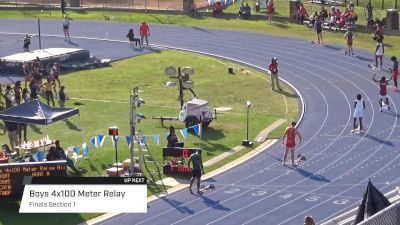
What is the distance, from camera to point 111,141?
110ft

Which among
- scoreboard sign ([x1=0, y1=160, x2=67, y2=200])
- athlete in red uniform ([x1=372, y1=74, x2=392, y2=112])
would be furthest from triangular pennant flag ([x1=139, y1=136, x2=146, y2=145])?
athlete in red uniform ([x1=372, y1=74, x2=392, y2=112])

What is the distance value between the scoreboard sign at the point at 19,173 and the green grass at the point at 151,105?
628 mm

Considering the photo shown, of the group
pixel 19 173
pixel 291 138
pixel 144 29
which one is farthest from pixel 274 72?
pixel 19 173

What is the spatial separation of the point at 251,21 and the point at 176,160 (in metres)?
29.9

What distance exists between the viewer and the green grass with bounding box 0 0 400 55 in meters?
52.4

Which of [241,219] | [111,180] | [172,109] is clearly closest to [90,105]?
[172,109]

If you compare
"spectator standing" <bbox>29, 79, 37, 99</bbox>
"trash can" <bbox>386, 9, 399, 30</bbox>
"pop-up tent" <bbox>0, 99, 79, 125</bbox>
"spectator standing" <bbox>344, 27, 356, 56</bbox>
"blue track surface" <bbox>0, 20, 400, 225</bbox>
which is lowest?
"blue track surface" <bbox>0, 20, 400, 225</bbox>

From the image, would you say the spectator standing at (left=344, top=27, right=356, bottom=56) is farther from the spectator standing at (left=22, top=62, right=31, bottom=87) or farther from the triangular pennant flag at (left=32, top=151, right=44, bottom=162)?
the triangular pennant flag at (left=32, top=151, right=44, bottom=162)

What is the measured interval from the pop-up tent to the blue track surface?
5.33 meters

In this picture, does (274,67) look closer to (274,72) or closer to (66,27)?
(274,72)

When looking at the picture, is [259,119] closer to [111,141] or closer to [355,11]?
[111,141]

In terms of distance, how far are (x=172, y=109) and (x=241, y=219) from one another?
13596mm

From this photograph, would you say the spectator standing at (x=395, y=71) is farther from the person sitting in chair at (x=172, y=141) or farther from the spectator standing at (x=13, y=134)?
the spectator standing at (x=13, y=134)

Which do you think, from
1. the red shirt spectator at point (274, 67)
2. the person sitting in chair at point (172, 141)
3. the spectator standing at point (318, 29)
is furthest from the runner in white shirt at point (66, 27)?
the person sitting in chair at point (172, 141)
